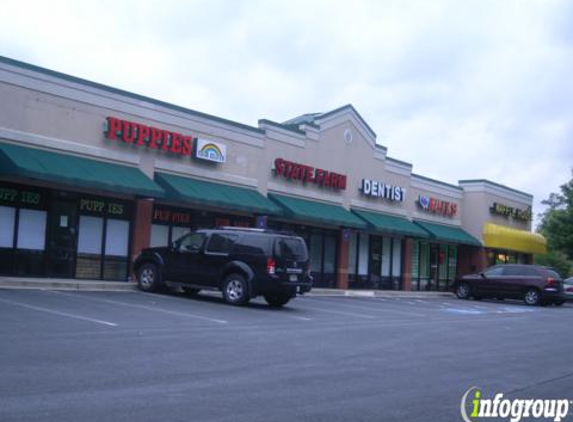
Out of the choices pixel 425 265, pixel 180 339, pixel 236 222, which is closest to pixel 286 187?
pixel 236 222

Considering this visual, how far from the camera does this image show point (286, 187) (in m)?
27.5

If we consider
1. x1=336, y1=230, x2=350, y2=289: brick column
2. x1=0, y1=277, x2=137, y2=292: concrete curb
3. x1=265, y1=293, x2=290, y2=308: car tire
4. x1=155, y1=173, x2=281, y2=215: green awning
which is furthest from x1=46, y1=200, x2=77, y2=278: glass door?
x1=336, y1=230, x2=350, y2=289: brick column

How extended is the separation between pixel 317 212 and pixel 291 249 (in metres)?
9.61

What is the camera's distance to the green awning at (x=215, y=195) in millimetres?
22312

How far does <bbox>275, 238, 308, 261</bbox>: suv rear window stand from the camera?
1794 cm

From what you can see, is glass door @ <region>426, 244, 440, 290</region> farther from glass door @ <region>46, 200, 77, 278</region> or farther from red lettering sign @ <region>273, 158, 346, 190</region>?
glass door @ <region>46, 200, 77, 278</region>

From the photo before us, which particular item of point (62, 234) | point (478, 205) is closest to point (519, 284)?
point (478, 205)

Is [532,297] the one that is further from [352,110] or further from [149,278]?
[149,278]

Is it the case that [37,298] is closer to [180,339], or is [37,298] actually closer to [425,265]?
[180,339]

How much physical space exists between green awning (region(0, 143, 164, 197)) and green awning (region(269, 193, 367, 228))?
6.12 metres

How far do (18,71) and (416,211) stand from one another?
71.9 feet

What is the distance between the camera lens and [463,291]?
3256 centimetres

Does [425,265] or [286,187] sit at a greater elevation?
[286,187]

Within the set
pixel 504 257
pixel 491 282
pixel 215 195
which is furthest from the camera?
pixel 504 257
